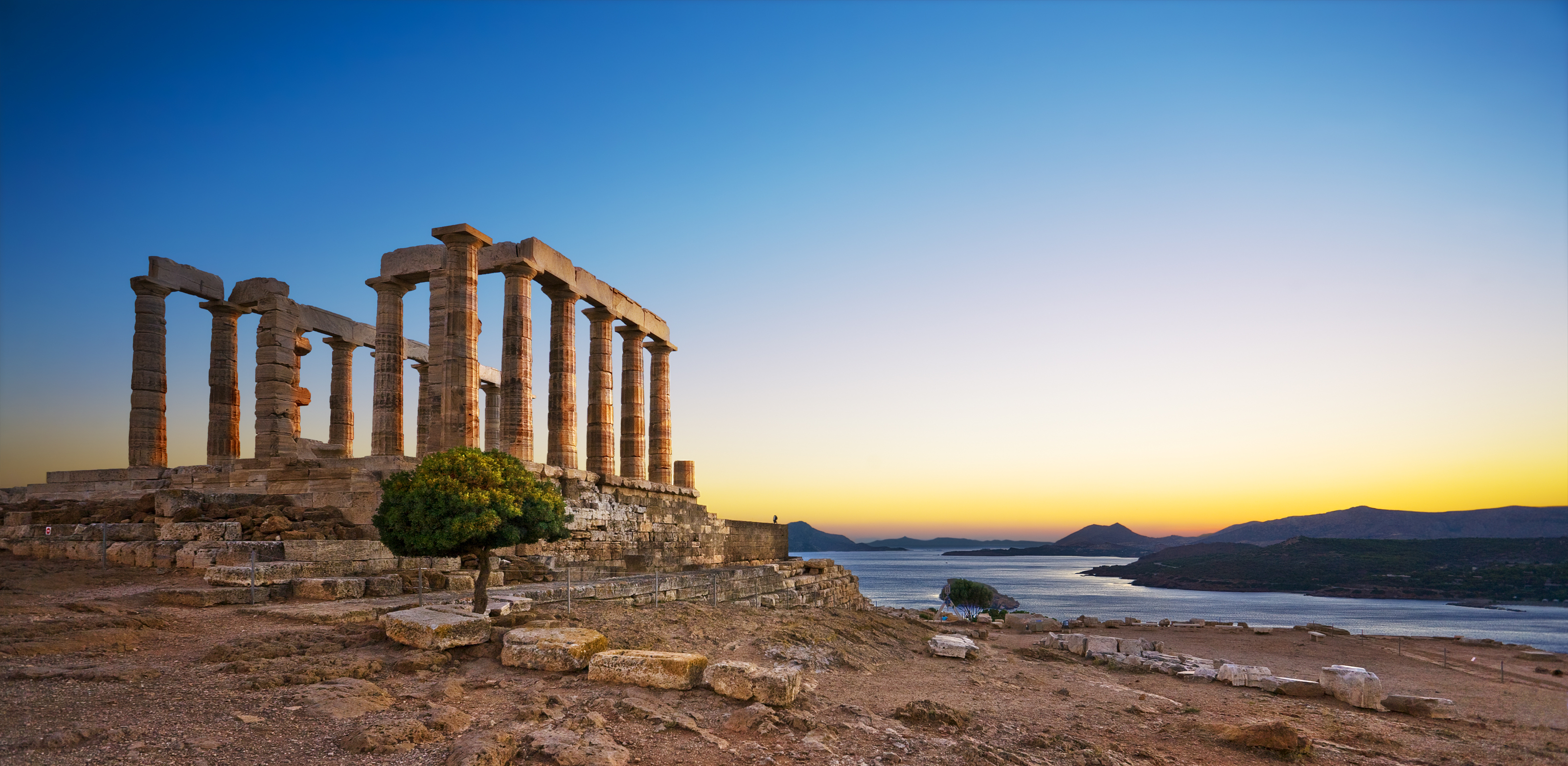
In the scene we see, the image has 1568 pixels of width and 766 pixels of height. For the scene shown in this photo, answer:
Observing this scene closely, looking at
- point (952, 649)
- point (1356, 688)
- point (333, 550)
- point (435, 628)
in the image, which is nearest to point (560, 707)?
point (435, 628)

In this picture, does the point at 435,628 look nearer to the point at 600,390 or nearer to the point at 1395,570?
the point at 600,390

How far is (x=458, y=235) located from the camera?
941 inches

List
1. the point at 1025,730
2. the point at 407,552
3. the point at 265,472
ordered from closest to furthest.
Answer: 1. the point at 1025,730
2. the point at 407,552
3. the point at 265,472

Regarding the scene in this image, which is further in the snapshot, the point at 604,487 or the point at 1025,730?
the point at 604,487

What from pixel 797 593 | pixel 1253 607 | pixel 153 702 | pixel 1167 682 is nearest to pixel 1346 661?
pixel 1167 682

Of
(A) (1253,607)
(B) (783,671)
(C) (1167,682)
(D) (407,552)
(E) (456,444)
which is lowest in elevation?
(A) (1253,607)

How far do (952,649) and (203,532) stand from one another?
16.1 metres

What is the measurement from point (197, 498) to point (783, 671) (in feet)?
51.9

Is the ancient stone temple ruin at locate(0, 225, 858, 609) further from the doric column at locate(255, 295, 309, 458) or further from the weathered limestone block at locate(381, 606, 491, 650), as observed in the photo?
the weathered limestone block at locate(381, 606, 491, 650)

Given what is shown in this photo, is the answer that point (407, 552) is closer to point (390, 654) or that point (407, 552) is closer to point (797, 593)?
point (390, 654)

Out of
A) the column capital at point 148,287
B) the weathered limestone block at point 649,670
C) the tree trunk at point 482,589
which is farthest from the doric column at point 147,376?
the weathered limestone block at point 649,670

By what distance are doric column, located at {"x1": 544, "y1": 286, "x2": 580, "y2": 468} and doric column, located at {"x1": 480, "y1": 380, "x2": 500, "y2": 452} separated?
11329 millimetres

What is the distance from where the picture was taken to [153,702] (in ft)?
26.4

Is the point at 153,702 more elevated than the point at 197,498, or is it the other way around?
the point at 197,498
